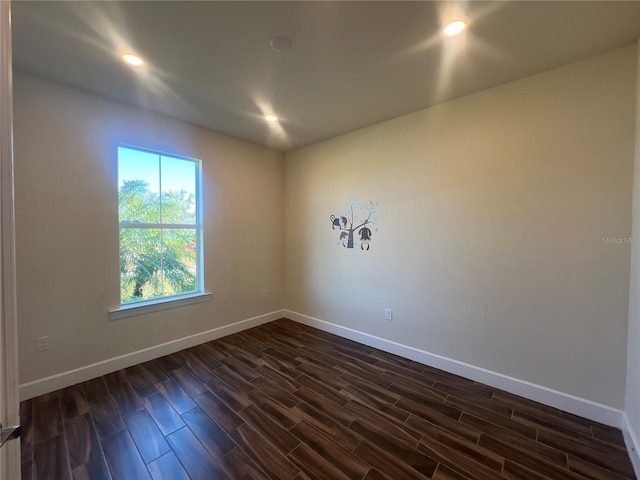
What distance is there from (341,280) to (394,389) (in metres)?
1.45

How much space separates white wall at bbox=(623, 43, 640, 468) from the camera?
163 centimetres

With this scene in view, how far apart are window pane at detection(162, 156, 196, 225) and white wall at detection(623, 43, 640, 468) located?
153 inches

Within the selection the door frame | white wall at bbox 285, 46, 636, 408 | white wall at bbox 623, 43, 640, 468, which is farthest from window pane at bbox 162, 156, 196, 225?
white wall at bbox 623, 43, 640, 468

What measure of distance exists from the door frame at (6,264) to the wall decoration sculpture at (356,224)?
284cm

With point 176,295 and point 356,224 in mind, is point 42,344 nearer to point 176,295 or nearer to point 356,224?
point 176,295

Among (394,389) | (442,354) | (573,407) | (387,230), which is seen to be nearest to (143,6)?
(387,230)

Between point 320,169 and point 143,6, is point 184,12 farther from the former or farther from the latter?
point 320,169

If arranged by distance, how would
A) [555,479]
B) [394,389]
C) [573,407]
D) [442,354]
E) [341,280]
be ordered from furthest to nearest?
[341,280]
[442,354]
[394,389]
[573,407]
[555,479]

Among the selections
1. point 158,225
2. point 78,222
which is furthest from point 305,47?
point 78,222

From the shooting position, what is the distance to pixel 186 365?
2.73m

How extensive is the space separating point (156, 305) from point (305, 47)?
280 centimetres

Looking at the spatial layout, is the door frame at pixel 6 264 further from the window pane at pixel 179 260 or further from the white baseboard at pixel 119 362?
the window pane at pixel 179 260

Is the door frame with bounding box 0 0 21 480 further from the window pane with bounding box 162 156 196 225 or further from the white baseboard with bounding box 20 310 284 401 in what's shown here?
the window pane with bounding box 162 156 196 225

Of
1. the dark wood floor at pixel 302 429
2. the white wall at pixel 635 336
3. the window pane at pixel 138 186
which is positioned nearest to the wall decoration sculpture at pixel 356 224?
the dark wood floor at pixel 302 429
